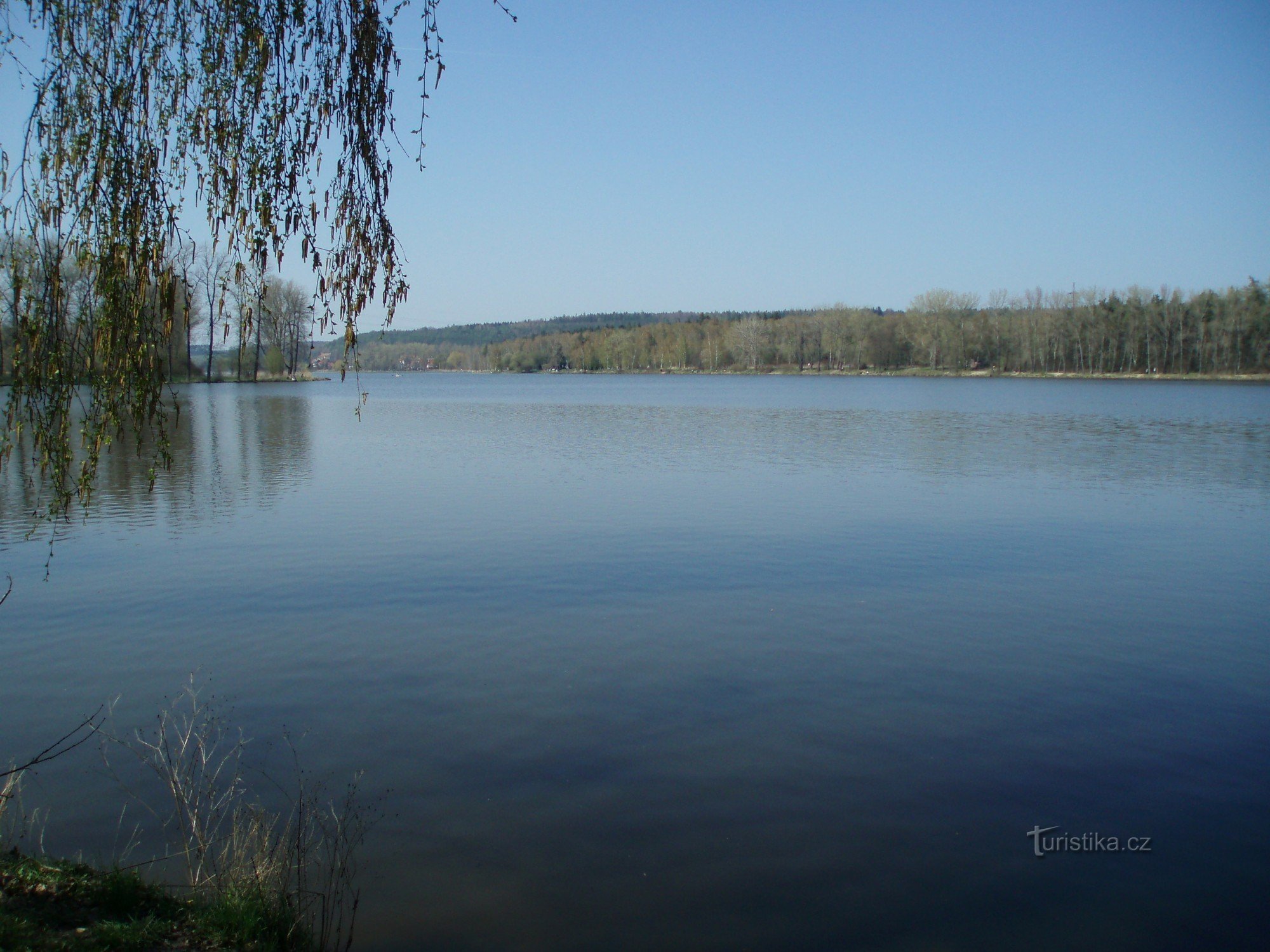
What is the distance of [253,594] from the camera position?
10.7 m

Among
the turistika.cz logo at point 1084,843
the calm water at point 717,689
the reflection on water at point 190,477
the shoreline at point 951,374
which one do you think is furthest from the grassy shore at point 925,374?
the turistika.cz logo at point 1084,843

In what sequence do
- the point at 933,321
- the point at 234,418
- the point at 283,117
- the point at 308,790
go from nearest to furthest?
1. the point at 283,117
2. the point at 308,790
3. the point at 234,418
4. the point at 933,321

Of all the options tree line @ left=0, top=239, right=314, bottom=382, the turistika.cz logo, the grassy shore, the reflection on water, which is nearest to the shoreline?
the grassy shore

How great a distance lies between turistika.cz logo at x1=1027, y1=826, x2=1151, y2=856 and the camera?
5.49 meters

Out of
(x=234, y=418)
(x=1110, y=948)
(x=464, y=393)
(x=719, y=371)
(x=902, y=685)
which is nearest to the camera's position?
(x=1110, y=948)

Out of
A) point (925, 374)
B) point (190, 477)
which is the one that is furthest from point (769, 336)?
point (190, 477)

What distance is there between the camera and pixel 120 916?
4254 millimetres

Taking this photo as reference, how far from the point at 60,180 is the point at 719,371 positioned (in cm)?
14762

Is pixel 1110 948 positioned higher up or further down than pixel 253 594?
further down

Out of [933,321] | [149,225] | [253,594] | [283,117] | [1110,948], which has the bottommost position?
[1110,948]

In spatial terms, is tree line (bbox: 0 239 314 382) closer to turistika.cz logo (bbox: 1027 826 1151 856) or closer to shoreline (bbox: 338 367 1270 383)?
turistika.cz logo (bbox: 1027 826 1151 856)

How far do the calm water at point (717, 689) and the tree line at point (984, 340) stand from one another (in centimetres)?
8980

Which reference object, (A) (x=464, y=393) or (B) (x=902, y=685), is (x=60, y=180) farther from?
(A) (x=464, y=393)

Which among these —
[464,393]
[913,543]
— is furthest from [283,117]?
[464,393]
